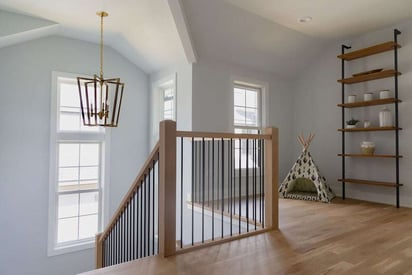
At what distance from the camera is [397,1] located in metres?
3.58

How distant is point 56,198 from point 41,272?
1.15 meters

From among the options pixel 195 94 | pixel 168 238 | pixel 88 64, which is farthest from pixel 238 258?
pixel 88 64

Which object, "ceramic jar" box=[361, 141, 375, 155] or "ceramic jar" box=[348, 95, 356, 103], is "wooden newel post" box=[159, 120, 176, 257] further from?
"ceramic jar" box=[348, 95, 356, 103]

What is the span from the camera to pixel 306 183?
4914mm

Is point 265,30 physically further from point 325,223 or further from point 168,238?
point 168,238

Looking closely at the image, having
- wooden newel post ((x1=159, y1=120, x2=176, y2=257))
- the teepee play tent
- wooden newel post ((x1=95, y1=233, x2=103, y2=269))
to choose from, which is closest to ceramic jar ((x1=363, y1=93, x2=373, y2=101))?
the teepee play tent

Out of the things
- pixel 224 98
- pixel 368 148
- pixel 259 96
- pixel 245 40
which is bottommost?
pixel 368 148

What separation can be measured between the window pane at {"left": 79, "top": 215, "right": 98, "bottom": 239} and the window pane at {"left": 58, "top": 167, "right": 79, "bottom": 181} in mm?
728

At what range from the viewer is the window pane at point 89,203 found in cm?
504

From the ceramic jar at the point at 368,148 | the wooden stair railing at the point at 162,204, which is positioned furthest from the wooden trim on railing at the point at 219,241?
the ceramic jar at the point at 368,148

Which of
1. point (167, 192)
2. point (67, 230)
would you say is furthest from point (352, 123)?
point (67, 230)

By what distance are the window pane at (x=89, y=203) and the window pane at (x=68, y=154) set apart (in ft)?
1.97

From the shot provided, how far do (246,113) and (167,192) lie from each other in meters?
3.10

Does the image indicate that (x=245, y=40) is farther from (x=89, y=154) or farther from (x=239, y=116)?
(x=89, y=154)
